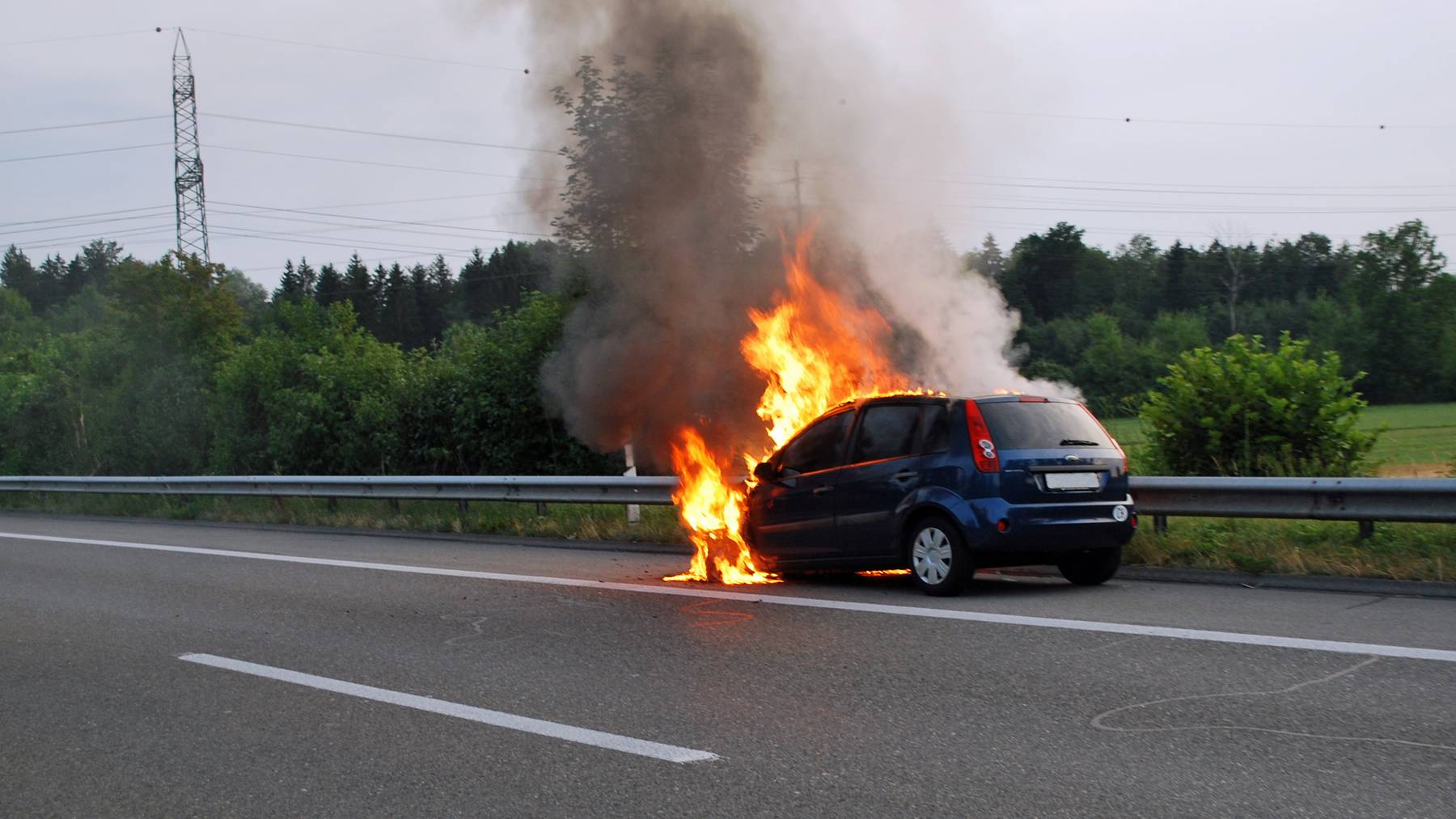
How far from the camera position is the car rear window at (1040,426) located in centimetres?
897

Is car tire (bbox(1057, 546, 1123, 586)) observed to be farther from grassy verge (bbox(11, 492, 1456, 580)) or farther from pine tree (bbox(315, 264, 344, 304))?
pine tree (bbox(315, 264, 344, 304))

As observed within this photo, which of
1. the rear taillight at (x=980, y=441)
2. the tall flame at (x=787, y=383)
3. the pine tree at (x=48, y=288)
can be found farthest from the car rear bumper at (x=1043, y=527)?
the pine tree at (x=48, y=288)

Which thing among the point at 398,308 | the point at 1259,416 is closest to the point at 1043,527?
the point at 1259,416

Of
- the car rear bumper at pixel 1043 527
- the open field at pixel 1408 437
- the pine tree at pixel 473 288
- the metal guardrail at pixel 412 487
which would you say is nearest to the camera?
the car rear bumper at pixel 1043 527

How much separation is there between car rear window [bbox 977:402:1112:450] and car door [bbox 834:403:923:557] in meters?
0.59

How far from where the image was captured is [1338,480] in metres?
9.67

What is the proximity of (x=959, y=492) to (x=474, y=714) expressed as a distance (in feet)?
13.3

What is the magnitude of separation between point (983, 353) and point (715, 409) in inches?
193

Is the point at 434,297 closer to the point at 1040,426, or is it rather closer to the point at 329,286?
the point at 329,286

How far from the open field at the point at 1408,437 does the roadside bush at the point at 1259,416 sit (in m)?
0.39

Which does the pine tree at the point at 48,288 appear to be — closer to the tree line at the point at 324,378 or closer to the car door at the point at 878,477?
the tree line at the point at 324,378

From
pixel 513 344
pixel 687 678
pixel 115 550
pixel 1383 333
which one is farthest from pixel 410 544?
pixel 1383 333

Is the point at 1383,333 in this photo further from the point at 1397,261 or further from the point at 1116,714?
the point at 1116,714

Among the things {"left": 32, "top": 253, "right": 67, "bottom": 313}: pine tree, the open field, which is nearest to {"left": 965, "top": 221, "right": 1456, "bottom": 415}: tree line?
the open field
